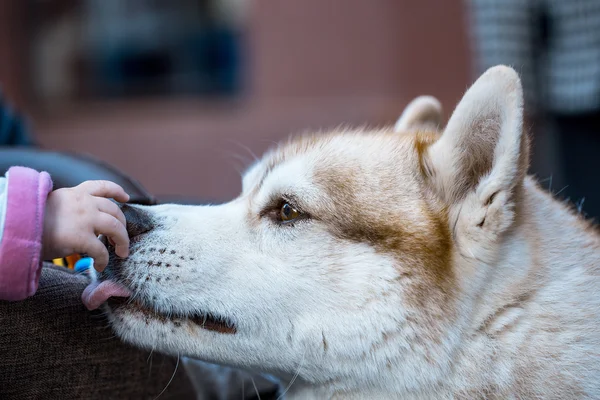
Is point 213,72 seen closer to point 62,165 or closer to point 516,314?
point 62,165

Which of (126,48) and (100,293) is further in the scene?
(126,48)

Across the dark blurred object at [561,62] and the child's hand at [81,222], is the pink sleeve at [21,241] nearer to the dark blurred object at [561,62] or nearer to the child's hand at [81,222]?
the child's hand at [81,222]

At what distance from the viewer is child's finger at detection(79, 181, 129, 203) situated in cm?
179

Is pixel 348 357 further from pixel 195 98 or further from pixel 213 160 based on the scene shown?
pixel 195 98

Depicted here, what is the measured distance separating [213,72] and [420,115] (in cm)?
726

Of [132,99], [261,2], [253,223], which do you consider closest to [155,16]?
[132,99]

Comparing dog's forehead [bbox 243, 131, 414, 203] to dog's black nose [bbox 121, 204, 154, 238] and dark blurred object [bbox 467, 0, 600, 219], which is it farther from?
dark blurred object [bbox 467, 0, 600, 219]

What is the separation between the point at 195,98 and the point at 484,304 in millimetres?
8012

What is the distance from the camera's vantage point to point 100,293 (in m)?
1.91

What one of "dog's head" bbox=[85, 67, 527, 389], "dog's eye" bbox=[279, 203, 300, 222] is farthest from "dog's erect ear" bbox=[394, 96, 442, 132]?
"dog's eye" bbox=[279, 203, 300, 222]

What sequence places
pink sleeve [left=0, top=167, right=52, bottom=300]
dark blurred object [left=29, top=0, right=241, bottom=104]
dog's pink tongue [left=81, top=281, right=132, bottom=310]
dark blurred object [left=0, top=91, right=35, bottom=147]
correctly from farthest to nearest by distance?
1. dark blurred object [left=29, top=0, right=241, bottom=104]
2. dark blurred object [left=0, top=91, right=35, bottom=147]
3. dog's pink tongue [left=81, top=281, right=132, bottom=310]
4. pink sleeve [left=0, top=167, right=52, bottom=300]

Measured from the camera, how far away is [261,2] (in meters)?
7.94

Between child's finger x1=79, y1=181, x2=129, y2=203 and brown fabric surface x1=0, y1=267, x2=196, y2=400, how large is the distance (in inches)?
10.0

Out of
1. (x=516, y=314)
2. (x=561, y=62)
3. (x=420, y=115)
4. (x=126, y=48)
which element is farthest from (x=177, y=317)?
(x=126, y=48)
